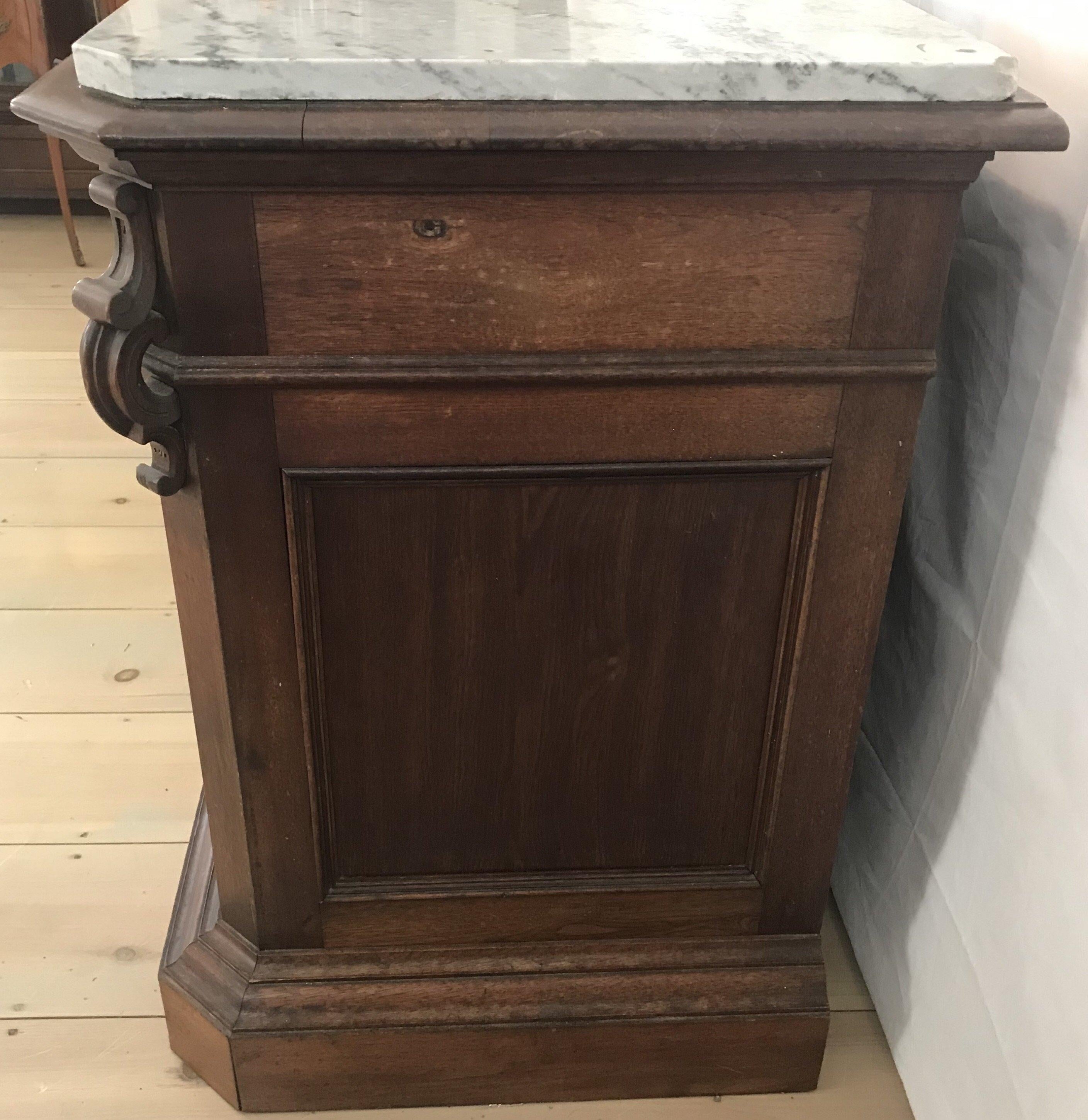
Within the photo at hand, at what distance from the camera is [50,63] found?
2.80 m

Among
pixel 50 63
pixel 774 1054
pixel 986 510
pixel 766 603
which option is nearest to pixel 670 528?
pixel 766 603

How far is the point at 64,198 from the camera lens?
2781mm

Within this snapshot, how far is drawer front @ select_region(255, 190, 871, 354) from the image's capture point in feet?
2.22

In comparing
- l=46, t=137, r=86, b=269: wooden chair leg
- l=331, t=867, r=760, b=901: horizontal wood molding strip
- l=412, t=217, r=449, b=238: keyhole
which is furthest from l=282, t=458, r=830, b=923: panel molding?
l=46, t=137, r=86, b=269: wooden chair leg

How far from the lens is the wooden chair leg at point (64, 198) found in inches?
109

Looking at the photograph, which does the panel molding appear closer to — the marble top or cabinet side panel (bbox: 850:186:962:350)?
cabinet side panel (bbox: 850:186:962:350)

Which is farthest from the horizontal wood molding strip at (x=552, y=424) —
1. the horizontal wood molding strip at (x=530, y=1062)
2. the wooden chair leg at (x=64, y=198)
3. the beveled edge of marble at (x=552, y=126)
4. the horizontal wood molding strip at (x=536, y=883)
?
the wooden chair leg at (x=64, y=198)

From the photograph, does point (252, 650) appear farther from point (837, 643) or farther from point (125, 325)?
point (837, 643)

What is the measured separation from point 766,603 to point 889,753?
30cm

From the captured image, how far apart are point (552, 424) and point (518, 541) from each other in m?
0.09

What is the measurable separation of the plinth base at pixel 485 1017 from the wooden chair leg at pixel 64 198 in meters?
2.23

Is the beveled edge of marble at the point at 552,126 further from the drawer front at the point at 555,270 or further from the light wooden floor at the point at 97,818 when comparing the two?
the light wooden floor at the point at 97,818

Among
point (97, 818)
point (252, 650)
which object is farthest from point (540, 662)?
point (97, 818)

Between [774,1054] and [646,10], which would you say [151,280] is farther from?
[774,1054]
